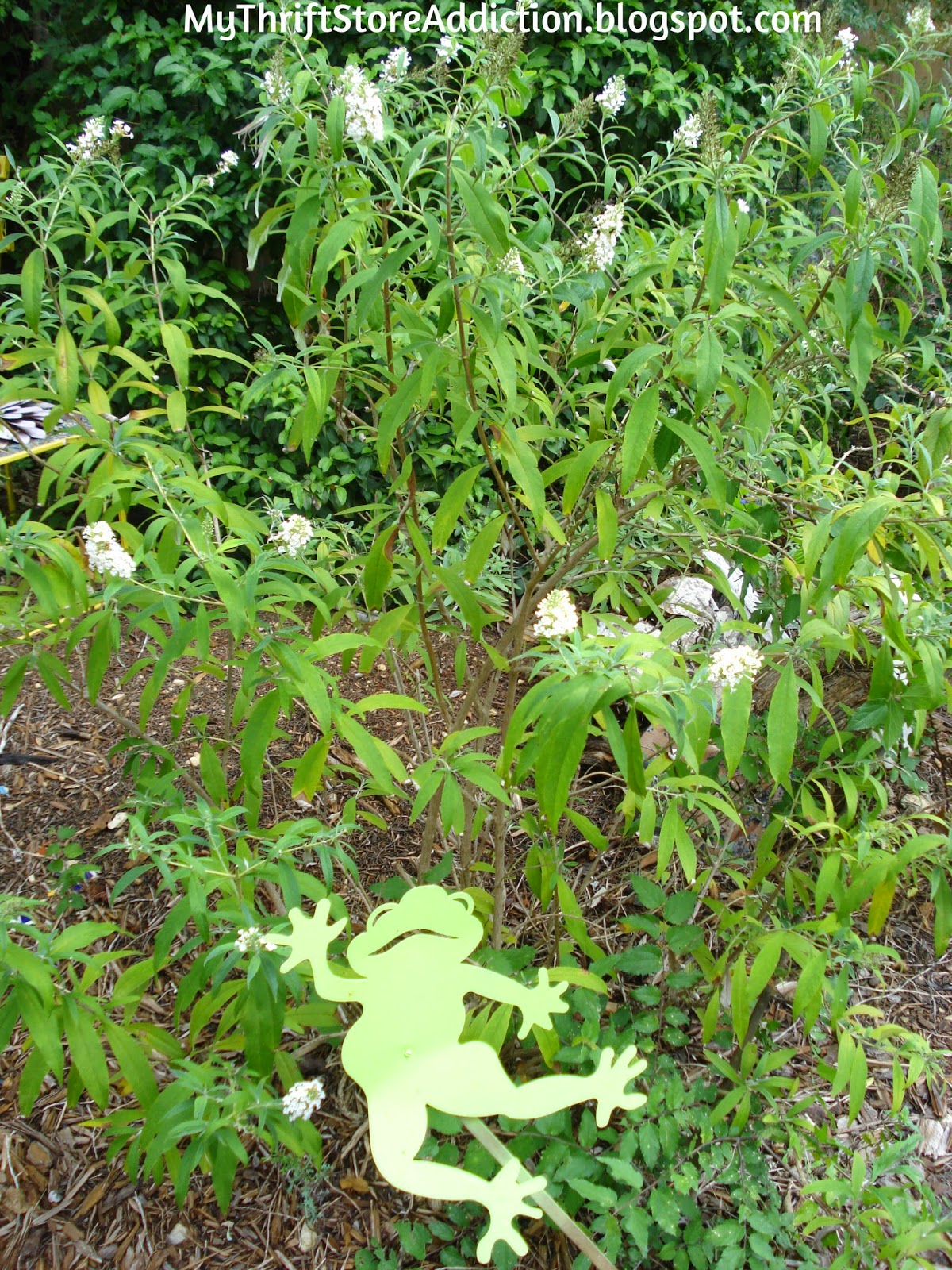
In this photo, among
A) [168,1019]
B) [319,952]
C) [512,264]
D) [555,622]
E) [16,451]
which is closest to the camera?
[319,952]

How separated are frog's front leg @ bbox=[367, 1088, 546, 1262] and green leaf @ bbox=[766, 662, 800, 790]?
0.73m

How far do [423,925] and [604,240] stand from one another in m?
1.18

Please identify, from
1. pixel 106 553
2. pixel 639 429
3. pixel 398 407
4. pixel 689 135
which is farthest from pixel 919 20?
pixel 106 553

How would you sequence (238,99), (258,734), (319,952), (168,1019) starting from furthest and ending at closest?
(238,99) < (168,1019) < (258,734) < (319,952)

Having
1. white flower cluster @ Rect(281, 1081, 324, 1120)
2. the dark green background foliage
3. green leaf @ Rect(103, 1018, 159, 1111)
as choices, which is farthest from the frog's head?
the dark green background foliage

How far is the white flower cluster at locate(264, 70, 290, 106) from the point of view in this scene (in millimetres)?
1476

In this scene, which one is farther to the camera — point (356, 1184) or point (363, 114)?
point (356, 1184)

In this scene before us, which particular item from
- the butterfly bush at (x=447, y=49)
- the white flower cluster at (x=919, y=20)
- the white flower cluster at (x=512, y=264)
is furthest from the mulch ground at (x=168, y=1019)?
the white flower cluster at (x=919, y=20)

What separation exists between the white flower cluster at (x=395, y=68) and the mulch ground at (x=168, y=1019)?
1312 millimetres

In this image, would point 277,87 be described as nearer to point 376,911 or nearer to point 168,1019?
point 376,911

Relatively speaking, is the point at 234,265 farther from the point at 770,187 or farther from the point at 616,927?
the point at 616,927

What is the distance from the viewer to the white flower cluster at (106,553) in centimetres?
127

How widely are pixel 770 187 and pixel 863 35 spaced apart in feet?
16.2

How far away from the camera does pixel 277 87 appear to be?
1.48 metres
